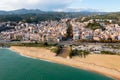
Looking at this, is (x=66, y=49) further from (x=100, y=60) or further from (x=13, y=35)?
(x=13, y=35)

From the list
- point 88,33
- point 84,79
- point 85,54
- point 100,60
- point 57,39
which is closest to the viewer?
point 84,79

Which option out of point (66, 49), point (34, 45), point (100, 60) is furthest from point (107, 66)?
point (34, 45)

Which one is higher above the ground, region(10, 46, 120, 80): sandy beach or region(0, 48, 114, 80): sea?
region(10, 46, 120, 80): sandy beach

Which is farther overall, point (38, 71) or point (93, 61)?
point (93, 61)

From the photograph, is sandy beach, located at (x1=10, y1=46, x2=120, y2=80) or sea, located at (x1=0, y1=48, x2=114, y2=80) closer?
sea, located at (x1=0, y1=48, x2=114, y2=80)

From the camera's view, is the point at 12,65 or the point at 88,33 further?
the point at 88,33
